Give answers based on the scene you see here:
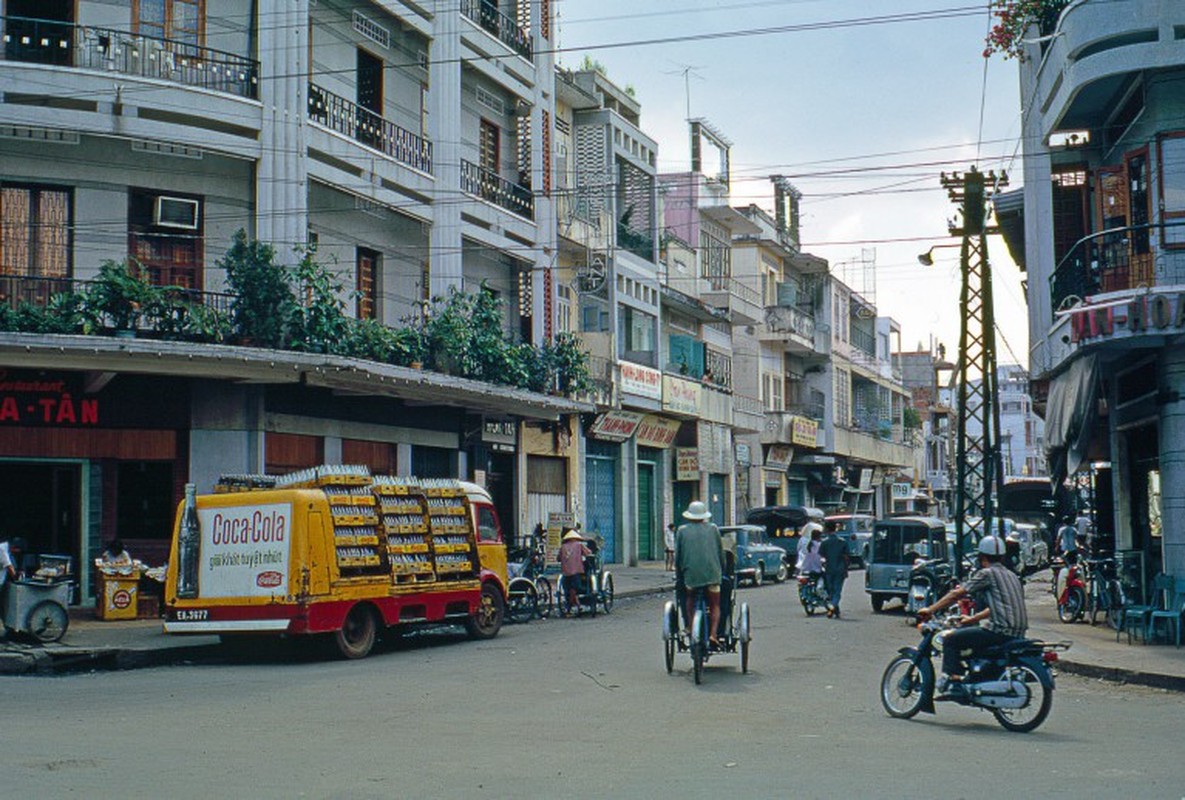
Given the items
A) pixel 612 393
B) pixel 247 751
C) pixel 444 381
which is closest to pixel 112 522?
pixel 444 381

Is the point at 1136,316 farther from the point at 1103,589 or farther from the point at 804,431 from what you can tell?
the point at 804,431

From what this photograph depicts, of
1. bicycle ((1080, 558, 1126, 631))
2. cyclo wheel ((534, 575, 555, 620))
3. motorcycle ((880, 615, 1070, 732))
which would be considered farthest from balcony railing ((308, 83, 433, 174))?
motorcycle ((880, 615, 1070, 732))

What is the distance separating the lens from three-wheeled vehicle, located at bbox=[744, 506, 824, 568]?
43588mm

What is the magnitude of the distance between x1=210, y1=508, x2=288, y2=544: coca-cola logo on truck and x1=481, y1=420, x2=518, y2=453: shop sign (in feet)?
50.2

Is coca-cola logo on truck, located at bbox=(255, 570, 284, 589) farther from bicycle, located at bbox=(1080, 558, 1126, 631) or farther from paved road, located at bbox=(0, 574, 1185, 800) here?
bicycle, located at bbox=(1080, 558, 1126, 631)

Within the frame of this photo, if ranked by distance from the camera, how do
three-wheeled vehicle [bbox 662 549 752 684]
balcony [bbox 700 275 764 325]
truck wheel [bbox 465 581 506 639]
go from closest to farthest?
three-wheeled vehicle [bbox 662 549 752 684]
truck wheel [bbox 465 581 506 639]
balcony [bbox 700 275 764 325]

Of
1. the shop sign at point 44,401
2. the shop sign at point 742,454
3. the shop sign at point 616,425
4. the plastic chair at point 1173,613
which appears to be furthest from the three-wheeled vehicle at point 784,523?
the shop sign at point 44,401

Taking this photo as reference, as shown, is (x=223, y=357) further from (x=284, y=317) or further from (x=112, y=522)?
(x=112, y=522)

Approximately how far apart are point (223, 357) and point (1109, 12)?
1444 centimetres

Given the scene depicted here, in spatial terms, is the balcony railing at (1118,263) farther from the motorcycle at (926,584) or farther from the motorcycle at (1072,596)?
the motorcycle at (926,584)

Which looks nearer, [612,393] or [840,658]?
[840,658]

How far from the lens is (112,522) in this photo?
24047mm

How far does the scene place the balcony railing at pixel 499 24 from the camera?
1299 inches

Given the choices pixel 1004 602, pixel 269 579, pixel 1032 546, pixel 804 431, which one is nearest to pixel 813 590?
pixel 269 579
